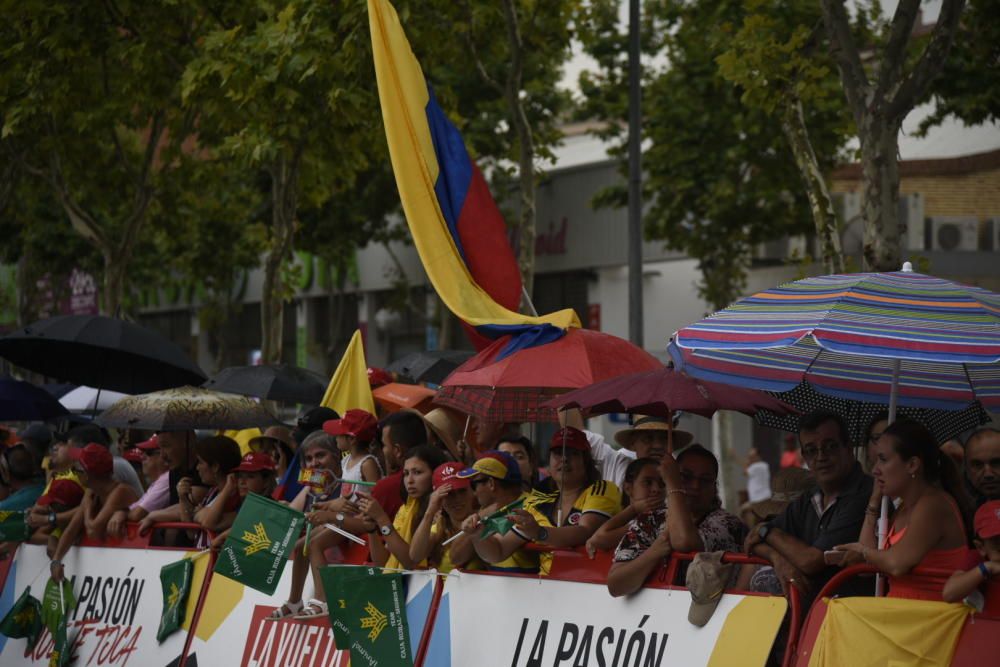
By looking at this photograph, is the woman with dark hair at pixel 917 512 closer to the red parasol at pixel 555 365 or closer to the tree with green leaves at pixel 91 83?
the red parasol at pixel 555 365

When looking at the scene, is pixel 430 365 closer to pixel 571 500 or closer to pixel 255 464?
pixel 255 464

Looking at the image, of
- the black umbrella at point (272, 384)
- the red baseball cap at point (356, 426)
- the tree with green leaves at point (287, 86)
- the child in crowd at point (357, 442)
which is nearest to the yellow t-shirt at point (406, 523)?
the child in crowd at point (357, 442)

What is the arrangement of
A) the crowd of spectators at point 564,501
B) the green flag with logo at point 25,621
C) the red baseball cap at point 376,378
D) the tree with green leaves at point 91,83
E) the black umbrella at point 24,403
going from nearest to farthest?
the crowd of spectators at point 564,501, the green flag with logo at point 25,621, the black umbrella at point 24,403, the red baseball cap at point 376,378, the tree with green leaves at point 91,83

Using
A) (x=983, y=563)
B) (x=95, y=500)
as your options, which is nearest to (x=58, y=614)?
(x=95, y=500)

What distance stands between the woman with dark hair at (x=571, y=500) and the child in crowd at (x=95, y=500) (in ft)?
12.3

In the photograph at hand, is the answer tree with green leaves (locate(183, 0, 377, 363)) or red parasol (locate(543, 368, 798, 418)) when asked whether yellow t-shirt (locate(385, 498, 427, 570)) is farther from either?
tree with green leaves (locate(183, 0, 377, 363))

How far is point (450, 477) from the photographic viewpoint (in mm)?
8461

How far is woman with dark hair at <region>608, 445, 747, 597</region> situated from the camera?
745 cm

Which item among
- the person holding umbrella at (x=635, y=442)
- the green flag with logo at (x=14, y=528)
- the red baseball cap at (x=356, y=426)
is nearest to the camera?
the person holding umbrella at (x=635, y=442)

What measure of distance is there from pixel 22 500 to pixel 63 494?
1258 mm

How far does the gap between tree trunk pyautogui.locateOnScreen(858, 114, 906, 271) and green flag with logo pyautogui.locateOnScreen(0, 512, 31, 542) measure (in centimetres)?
658

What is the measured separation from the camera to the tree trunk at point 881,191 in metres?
11.4

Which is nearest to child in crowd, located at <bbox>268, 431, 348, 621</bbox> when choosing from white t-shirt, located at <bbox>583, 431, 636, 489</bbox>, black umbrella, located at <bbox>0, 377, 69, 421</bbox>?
white t-shirt, located at <bbox>583, 431, 636, 489</bbox>

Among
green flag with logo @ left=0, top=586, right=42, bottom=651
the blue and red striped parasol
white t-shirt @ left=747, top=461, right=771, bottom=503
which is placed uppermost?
the blue and red striped parasol
